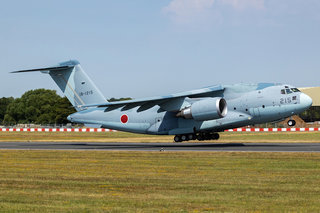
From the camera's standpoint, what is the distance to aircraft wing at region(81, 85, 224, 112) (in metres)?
32.1

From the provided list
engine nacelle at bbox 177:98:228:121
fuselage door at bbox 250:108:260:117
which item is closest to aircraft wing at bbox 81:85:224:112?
engine nacelle at bbox 177:98:228:121

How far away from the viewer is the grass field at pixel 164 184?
Result: 10336mm

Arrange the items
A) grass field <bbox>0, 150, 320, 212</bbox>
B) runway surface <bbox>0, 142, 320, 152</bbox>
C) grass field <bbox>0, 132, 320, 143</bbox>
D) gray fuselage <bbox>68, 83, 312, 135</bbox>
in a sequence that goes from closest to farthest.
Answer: grass field <bbox>0, 150, 320, 212</bbox>
runway surface <bbox>0, 142, 320, 152</bbox>
gray fuselage <bbox>68, 83, 312, 135</bbox>
grass field <bbox>0, 132, 320, 143</bbox>

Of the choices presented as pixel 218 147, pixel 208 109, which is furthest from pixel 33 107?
pixel 218 147

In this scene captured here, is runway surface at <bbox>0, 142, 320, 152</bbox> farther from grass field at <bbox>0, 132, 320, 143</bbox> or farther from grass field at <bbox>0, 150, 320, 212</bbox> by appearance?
grass field at <bbox>0, 132, 320, 143</bbox>

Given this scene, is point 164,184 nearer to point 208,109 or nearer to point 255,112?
point 208,109

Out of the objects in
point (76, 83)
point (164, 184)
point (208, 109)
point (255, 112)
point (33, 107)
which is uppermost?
point (33, 107)

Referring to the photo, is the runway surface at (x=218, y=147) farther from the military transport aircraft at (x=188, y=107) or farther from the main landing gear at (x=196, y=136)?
the military transport aircraft at (x=188, y=107)

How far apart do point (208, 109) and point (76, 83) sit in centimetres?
1181

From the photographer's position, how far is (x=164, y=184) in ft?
45.0

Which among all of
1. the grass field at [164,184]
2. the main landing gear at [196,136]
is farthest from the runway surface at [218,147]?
the grass field at [164,184]

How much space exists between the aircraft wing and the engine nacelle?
1.40 meters

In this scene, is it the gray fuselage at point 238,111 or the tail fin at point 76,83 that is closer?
the gray fuselage at point 238,111

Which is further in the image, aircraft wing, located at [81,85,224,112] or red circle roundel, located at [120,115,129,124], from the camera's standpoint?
red circle roundel, located at [120,115,129,124]
